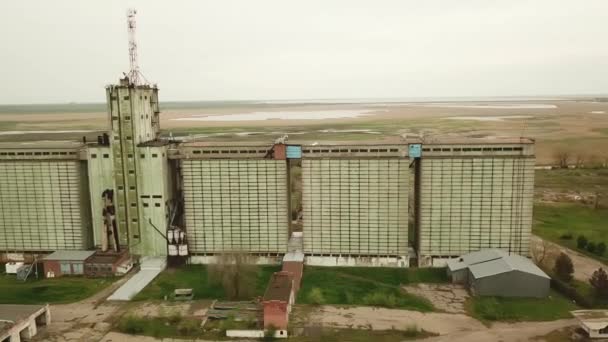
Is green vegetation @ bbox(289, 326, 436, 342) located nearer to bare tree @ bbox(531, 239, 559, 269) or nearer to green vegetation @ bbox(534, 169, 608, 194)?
bare tree @ bbox(531, 239, 559, 269)

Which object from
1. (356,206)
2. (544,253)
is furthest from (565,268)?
(356,206)

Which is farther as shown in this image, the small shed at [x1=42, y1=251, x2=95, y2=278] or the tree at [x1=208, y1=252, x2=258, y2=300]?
the small shed at [x1=42, y1=251, x2=95, y2=278]

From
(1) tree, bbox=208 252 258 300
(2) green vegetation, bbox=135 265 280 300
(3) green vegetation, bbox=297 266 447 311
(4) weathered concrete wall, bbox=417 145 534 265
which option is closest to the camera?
(3) green vegetation, bbox=297 266 447 311

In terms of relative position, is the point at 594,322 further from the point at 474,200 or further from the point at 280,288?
the point at 280,288

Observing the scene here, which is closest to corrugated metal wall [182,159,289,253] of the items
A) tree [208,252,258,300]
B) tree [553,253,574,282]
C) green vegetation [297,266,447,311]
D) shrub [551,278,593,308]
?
tree [208,252,258,300]

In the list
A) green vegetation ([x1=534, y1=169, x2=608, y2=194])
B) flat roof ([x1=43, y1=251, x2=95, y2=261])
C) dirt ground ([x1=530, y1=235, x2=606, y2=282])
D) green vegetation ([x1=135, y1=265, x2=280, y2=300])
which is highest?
green vegetation ([x1=534, y1=169, x2=608, y2=194])
